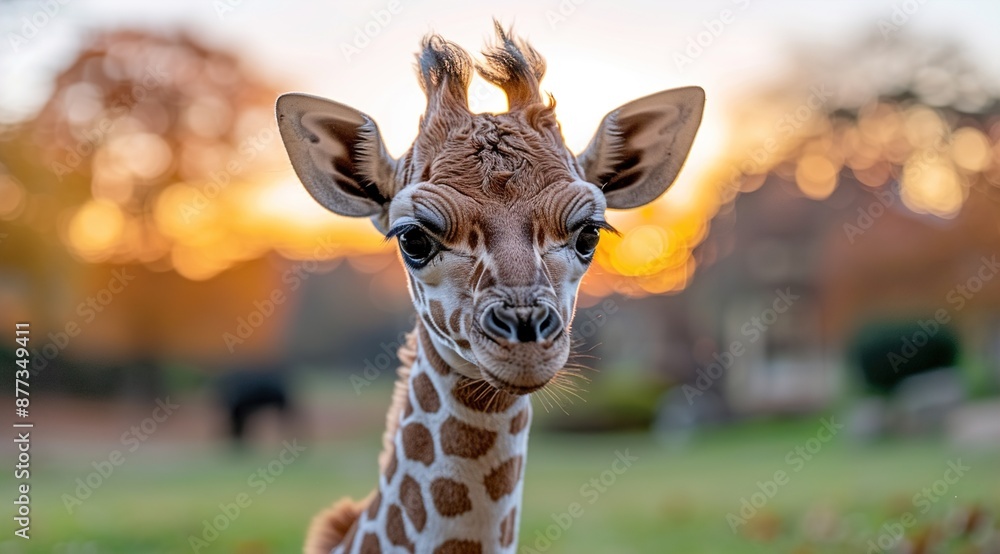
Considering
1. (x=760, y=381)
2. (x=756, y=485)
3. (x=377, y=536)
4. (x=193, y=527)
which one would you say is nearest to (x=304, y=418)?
(x=193, y=527)

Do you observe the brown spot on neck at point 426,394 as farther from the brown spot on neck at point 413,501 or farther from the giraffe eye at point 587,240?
the giraffe eye at point 587,240

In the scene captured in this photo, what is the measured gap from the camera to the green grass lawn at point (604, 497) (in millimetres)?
8336

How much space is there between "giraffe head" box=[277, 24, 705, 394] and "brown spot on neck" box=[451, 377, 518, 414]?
53 mm

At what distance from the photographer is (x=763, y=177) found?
64.9 ft

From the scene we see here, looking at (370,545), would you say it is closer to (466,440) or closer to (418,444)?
(418,444)

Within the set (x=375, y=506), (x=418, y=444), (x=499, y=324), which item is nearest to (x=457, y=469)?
(x=418, y=444)

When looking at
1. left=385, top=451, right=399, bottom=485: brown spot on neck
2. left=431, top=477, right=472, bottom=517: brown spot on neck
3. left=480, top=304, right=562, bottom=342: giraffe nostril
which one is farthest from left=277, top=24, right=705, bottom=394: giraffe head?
left=385, top=451, right=399, bottom=485: brown spot on neck

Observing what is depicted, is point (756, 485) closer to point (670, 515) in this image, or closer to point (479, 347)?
point (670, 515)

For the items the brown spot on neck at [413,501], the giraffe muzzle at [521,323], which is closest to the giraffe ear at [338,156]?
the giraffe muzzle at [521,323]

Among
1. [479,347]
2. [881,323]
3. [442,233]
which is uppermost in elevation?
[442,233]

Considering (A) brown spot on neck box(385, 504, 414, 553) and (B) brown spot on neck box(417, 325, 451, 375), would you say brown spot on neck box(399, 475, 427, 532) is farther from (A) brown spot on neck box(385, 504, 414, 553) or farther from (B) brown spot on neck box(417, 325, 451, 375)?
(B) brown spot on neck box(417, 325, 451, 375)

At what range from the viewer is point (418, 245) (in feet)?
9.93

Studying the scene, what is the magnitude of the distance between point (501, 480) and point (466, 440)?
20 cm

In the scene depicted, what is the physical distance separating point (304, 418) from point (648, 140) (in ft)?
44.4
